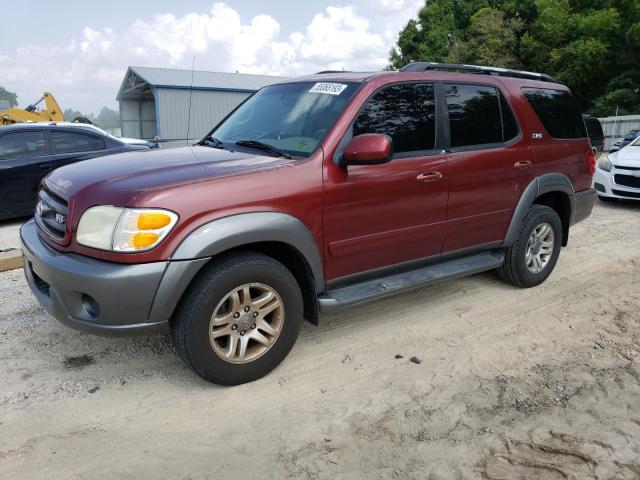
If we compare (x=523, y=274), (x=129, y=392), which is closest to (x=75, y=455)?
(x=129, y=392)

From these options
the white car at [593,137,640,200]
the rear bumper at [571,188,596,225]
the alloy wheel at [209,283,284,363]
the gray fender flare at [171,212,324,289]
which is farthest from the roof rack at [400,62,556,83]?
the white car at [593,137,640,200]

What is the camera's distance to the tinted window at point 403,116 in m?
3.56

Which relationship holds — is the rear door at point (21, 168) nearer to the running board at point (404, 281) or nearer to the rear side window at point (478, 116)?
the running board at point (404, 281)

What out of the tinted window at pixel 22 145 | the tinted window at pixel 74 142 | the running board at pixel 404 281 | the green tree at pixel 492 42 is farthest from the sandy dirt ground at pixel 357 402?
the green tree at pixel 492 42

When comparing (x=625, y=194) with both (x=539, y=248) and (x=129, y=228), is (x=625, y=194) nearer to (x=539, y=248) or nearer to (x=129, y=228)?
(x=539, y=248)

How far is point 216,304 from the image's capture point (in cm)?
294

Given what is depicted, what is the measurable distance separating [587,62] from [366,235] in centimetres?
2928

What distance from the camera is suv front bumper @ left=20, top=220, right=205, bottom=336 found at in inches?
106

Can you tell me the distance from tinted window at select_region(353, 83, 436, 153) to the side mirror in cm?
28

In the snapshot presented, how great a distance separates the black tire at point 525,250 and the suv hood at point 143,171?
2531mm

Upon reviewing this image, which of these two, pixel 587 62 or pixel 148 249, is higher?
pixel 587 62

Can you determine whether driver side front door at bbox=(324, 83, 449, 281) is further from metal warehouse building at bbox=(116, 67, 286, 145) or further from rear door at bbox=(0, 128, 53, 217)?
metal warehouse building at bbox=(116, 67, 286, 145)

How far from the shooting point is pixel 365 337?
3.89 m

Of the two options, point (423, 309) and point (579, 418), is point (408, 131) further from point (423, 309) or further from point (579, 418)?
point (579, 418)
